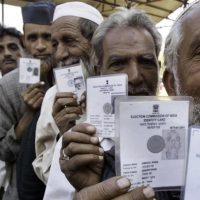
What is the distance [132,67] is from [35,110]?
2.67 ft

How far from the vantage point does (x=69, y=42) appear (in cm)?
202

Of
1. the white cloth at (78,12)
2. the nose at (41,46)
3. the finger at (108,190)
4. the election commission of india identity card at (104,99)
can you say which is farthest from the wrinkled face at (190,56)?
the nose at (41,46)

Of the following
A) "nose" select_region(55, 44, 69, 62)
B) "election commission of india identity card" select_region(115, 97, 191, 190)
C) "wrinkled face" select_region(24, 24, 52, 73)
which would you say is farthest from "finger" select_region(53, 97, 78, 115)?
"wrinkled face" select_region(24, 24, 52, 73)

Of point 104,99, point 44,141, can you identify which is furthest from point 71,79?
point 104,99

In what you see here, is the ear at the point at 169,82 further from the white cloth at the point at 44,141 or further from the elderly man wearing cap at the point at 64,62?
the white cloth at the point at 44,141

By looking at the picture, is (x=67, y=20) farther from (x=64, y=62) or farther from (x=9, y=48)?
(x=9, y=48)

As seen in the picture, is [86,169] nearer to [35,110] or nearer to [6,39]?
[35,110]

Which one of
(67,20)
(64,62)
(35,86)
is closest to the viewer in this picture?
(64,62)

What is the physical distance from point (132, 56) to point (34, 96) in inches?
30.5

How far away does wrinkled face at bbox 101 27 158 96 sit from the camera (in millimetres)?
1508

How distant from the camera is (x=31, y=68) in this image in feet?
7.16

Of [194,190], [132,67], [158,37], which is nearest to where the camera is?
[194,190]

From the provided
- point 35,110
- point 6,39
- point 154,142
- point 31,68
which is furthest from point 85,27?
point 6,39

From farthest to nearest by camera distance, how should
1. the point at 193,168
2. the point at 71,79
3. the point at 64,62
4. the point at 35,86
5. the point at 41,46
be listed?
the point at 41,46, the point at 35,86, the point at 64,62, the point at 71,79, the point at 193,168
